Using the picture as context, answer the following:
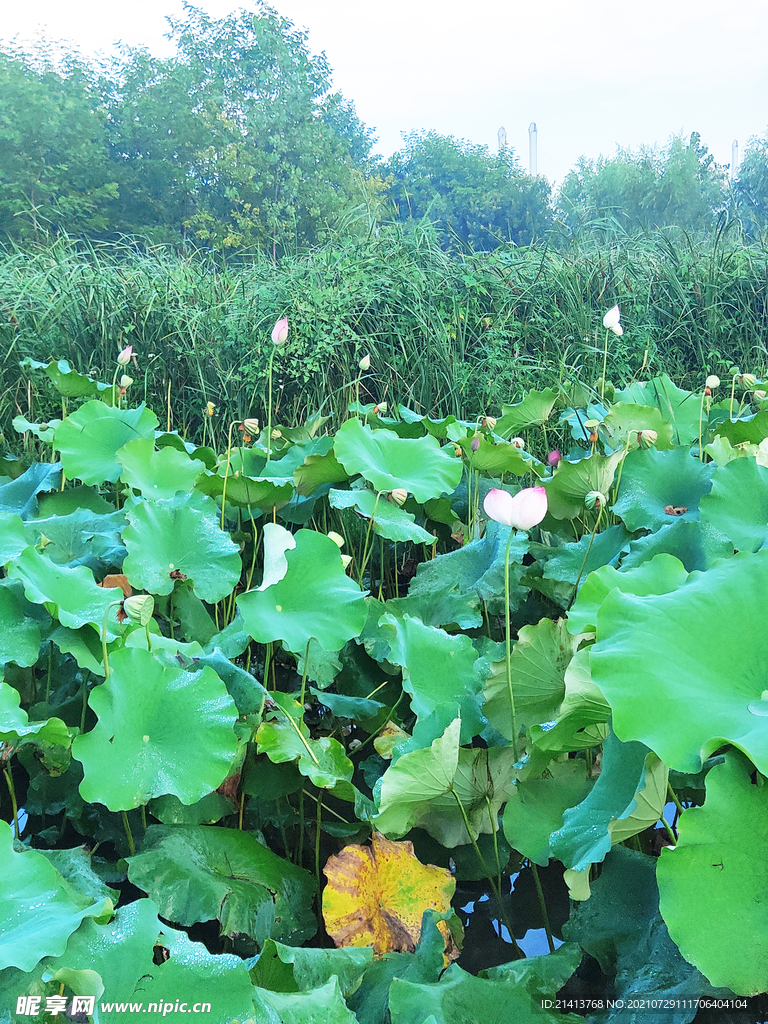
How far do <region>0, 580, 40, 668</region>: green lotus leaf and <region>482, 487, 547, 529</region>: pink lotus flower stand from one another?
0.59 meters

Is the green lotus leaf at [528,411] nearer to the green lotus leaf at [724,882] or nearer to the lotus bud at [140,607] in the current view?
the lotus bud at [140,607]

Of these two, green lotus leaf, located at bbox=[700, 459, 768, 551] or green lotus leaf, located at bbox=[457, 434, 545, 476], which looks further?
green lotus leaf, located at bbox=[457, 434, 545, 476]

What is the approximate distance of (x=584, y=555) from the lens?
1.16m

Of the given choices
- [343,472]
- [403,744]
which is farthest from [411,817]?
[343,472]

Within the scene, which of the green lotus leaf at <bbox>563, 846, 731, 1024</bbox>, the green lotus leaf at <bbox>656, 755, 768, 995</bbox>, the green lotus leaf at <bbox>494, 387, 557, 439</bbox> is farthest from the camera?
the green lotus leaf at <bbox>494, 387, 557, 439</bbox>

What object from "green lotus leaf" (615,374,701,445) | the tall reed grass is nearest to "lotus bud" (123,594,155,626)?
"green lotus leaf" (615,374,701,445)

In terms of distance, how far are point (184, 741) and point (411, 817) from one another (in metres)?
0.26

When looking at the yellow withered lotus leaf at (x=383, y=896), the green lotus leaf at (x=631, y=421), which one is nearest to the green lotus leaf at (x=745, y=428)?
the green lotus leaf at (x=631, y=421)

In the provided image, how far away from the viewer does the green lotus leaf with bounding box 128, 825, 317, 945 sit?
0.75m

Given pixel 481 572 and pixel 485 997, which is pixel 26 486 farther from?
pixel 485 997

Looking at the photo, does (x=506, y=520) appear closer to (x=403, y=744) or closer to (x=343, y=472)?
(x=403, y=744)

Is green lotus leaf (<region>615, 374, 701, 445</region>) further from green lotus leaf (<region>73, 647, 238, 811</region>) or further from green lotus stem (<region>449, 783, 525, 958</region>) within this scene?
green lotus leaf (<region>73, 647, 238, 811</region>)

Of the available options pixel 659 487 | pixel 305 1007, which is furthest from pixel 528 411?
pixel 305 1007

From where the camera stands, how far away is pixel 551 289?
3279mm
